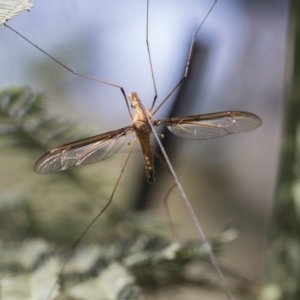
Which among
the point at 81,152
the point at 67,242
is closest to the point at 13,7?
the point at 81,152

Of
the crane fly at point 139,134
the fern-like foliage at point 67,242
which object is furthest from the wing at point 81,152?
the fern-like foliage at point 67,242

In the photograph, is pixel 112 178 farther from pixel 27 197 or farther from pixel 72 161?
pixel 72 161

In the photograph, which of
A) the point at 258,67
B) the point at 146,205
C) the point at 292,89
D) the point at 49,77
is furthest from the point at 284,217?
the point at 258,67

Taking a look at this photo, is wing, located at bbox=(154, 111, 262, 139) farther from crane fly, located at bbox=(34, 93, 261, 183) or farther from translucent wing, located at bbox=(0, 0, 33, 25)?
translucent wing, located at bbox=(0, 0, 33, 25)

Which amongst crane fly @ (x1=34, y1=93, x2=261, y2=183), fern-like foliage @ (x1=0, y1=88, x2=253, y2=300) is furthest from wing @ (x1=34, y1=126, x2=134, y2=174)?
fern-like foliage @ (x1=0, y1=88, x2=253, y2=300)

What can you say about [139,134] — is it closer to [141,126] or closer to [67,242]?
[141,126]

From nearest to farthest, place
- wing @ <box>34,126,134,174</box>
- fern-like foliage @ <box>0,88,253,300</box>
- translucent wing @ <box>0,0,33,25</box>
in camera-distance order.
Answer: translucent wing @ <box>0,0,33,25</box>
wing @ <box>34,126,134,174</box>
fern-like foliage @ <box>0,88,253,300</box>

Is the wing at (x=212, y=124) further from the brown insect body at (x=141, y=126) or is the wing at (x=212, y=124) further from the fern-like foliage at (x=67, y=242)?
the fern-like foliage at (x=67, y=242)
